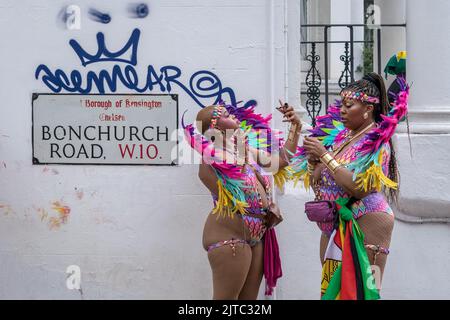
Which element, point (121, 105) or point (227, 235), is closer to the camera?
point (227, 235)

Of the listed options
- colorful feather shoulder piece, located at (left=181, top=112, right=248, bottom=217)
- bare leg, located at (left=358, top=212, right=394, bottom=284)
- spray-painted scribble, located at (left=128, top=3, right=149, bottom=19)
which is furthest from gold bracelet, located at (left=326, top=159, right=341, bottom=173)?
spray-painted scribble, located at (left=128, top=3, right=149, bottom=19)

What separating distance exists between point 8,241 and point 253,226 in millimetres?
2167

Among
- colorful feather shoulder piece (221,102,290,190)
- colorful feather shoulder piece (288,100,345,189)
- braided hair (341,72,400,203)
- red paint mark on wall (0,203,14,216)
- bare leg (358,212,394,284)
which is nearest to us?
bare leg (358,212,394,284)

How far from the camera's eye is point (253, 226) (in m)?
5.44

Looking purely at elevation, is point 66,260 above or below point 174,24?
below

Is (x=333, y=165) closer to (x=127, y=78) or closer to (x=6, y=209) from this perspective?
(x=127, y=78)

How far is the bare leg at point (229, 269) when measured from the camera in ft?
17.6

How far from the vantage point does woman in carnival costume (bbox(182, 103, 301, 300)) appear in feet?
17.6

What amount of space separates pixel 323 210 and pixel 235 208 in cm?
60

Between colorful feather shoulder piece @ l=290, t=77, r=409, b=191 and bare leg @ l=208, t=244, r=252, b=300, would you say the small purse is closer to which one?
colorful feather shoulder piece @ l=290, t=77, r=409, b=191
